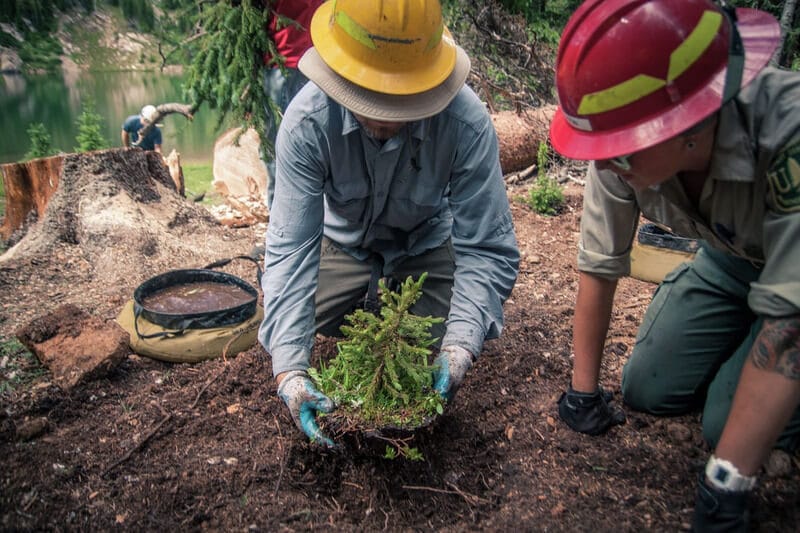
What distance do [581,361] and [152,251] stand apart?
11.0 feet

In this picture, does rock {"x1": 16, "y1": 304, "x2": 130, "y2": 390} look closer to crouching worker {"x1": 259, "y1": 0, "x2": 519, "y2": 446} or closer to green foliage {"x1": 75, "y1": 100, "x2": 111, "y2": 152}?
crouching worker {"x1": 259, "y1": 0, "x2": 519, "y2": 446}

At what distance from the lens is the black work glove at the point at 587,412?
7.24 feet

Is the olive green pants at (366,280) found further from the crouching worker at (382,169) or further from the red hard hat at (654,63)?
the red hard hat at (654,63)

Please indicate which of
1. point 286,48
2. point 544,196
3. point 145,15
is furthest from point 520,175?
point 145,15

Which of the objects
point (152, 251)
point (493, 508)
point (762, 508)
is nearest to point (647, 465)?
point (762, 508)

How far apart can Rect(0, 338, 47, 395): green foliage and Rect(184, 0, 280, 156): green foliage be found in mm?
1935

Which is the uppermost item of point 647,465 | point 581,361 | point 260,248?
point 581,361

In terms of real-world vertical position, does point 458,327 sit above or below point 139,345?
above

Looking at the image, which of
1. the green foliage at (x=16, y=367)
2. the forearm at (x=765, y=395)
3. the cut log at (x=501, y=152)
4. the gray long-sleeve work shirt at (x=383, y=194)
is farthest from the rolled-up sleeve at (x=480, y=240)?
the cut log at (x=501, y=152)

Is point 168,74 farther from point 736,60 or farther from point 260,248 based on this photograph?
point 736,60

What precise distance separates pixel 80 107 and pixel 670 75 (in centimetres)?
3060

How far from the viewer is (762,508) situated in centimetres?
180

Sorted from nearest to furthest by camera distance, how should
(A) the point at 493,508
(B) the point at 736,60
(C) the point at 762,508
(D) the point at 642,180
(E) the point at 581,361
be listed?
(B) the point at 736,60 < (D) the point at 642,180 < (C) the point at 762,508 < (A) the point at 493,508 < (E) the point at 581,361

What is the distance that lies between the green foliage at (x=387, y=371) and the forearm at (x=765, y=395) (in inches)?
34.5
